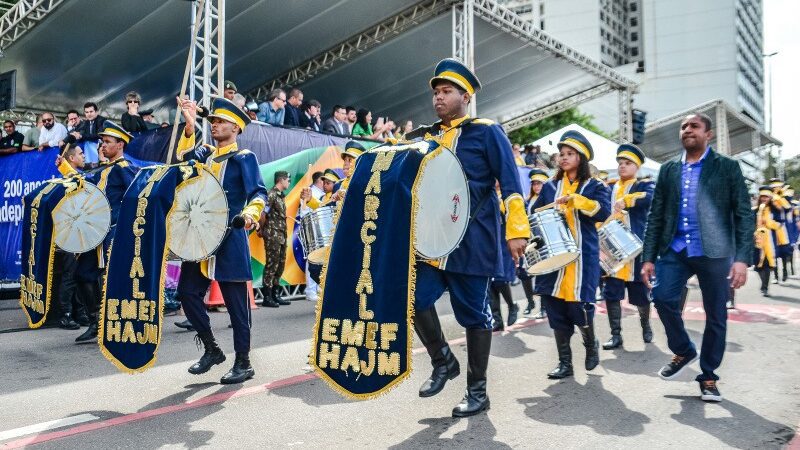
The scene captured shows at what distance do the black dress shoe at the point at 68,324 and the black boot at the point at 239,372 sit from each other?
3.69 metres

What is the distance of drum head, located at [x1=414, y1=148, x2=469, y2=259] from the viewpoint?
3809mm

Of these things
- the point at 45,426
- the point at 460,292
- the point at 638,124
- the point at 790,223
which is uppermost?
the point at 638,124

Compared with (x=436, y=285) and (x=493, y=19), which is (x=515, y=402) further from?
(x=493, y=19)

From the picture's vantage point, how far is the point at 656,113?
89.8 m

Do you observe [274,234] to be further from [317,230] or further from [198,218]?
[198,218]

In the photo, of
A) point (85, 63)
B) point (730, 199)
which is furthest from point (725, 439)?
point (85, 63)

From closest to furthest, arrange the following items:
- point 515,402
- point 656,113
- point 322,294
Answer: point 322,294 < point 515,402 < point 656,113

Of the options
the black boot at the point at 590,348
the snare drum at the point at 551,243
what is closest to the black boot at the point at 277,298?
the black boot at the point at 590,348

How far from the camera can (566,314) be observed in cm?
567

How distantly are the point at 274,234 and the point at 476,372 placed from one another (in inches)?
270

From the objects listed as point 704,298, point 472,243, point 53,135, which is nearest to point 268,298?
point 53,135

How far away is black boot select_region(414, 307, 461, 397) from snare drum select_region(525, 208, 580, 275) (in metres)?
1.19

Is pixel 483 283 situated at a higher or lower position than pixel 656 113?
lower

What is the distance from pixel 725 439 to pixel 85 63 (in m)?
14.8
